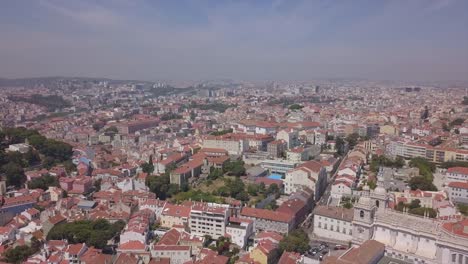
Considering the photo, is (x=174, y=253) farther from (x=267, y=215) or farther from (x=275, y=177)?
(x=275, y=177)

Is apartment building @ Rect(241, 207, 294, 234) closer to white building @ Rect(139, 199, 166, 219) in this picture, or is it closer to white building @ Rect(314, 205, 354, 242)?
white building @ Rect(314, 205, 354, 242)

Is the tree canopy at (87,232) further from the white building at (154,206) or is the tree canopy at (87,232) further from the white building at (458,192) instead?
the white building at (458,192)

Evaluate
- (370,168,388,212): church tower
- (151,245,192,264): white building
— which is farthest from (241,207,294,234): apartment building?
(370,168,388,212): church tower

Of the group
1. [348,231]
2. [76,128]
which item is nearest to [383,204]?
[348,231]

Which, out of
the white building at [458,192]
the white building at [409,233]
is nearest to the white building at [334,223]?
the white building at [409,233]

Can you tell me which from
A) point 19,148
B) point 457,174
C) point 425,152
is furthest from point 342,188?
point 19,148

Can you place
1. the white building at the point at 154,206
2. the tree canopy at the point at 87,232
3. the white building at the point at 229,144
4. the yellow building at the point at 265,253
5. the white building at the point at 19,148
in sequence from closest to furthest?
1. the yellow building at the point at 265,253
2. the tree canopy at the point at 87,232
3. the white building at the point at 154,206
4. the white building at the point at 19,148
5. the white building at the point at 229,144
